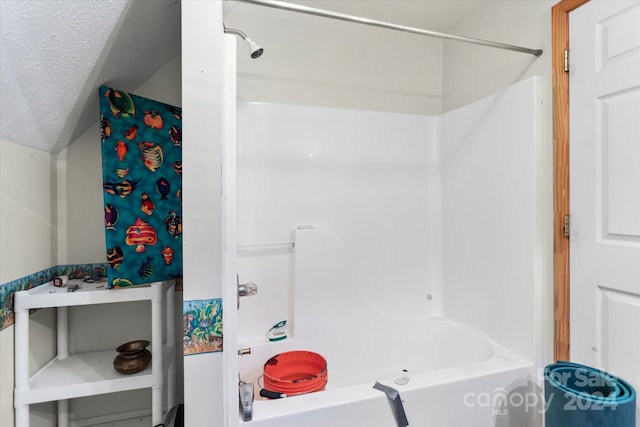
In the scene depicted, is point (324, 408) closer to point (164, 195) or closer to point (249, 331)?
point (249, 331)

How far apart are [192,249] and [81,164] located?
1046 mm

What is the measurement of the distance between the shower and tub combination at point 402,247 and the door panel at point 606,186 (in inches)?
7.3

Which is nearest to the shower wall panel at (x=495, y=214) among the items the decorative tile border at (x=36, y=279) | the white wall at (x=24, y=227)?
the decorative tile border at (x=36, y=279)

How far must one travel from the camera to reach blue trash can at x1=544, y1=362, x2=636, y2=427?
3.66ft

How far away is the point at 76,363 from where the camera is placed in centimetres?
152

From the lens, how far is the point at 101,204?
1711 millimetres

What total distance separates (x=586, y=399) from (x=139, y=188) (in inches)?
75.3

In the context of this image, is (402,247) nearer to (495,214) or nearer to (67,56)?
(495,214)

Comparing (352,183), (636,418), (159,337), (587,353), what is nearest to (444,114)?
(352,183)

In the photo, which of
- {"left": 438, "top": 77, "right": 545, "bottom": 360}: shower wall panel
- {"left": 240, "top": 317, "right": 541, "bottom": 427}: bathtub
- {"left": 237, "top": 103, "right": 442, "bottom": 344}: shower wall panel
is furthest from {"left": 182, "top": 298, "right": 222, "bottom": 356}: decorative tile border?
{"left": 438, "top": 77, "right": 545, "bottom": 360}: shower wall panel

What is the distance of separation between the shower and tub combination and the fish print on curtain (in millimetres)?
363

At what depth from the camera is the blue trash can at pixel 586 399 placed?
1.12m

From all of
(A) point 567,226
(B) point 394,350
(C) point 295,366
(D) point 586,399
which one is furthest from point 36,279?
(A) point 567,226

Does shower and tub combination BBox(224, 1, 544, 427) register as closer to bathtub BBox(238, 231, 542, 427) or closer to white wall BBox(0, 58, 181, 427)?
bathtub BBox(238, 231, 542, 427)
